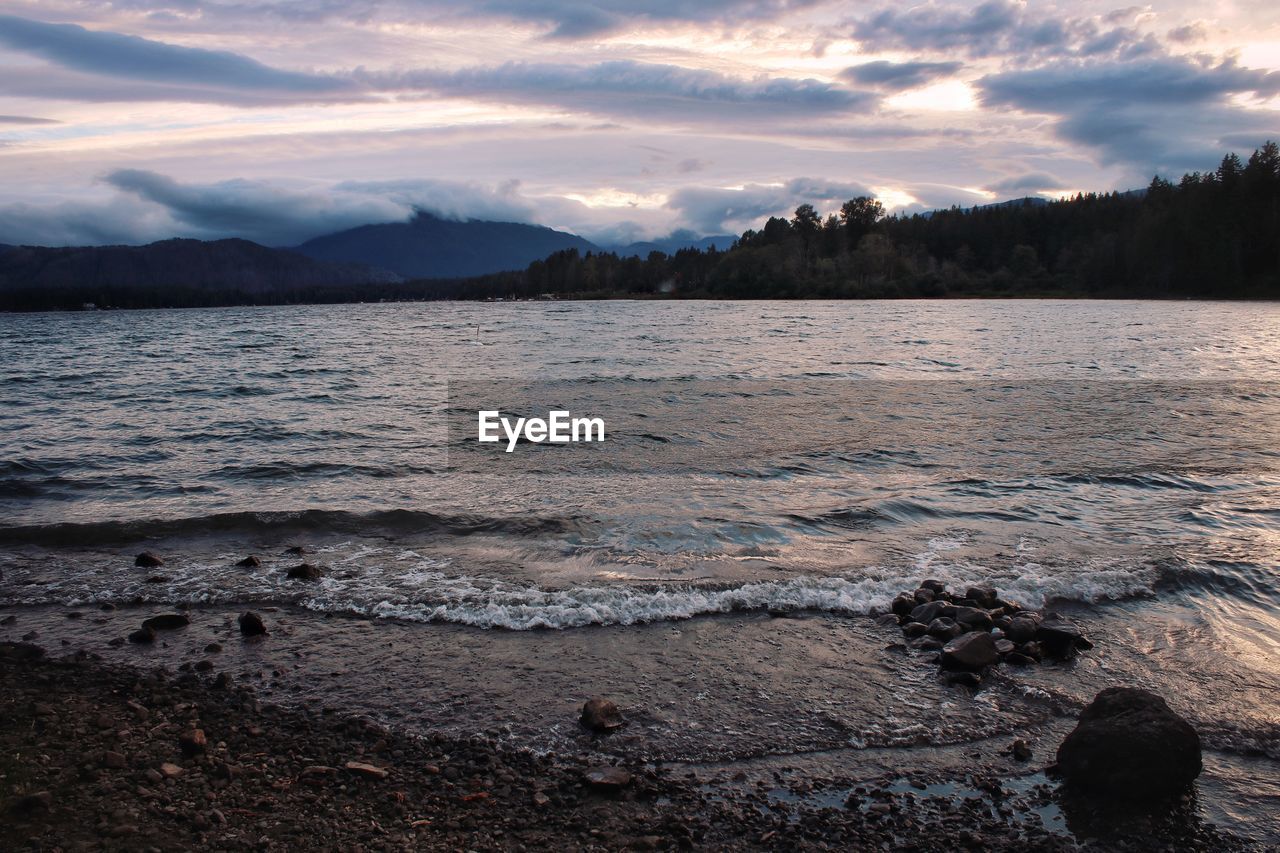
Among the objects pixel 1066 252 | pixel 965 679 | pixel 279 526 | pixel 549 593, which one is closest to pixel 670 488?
pixel 549 593

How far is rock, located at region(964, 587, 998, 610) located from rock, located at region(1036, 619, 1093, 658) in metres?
0.94

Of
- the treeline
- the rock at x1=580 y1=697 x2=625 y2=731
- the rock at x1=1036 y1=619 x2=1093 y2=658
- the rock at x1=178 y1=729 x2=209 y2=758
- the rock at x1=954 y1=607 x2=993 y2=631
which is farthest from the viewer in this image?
the treeline

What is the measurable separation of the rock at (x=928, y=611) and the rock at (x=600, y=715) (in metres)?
4.36

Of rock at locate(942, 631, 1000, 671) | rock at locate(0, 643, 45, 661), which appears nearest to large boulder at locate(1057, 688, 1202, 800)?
rock at locate(942, 631, 1000, 671)

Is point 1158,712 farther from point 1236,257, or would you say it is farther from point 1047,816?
point 1236,257

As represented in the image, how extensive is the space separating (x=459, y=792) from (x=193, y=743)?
239 cm

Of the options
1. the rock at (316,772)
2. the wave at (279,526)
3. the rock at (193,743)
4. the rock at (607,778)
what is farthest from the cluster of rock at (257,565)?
the rock at (607,778)

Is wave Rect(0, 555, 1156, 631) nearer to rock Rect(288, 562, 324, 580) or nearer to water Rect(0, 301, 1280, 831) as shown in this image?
water Rect(0, 301, 1280, 831)

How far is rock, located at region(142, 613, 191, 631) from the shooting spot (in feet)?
31.2

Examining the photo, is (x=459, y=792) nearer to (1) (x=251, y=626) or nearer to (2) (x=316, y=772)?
(2) (x=316, y=772)

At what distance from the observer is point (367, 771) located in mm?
6383

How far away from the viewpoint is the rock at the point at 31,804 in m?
5.61

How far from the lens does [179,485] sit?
17266 millimetres

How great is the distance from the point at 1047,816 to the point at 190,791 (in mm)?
6629
